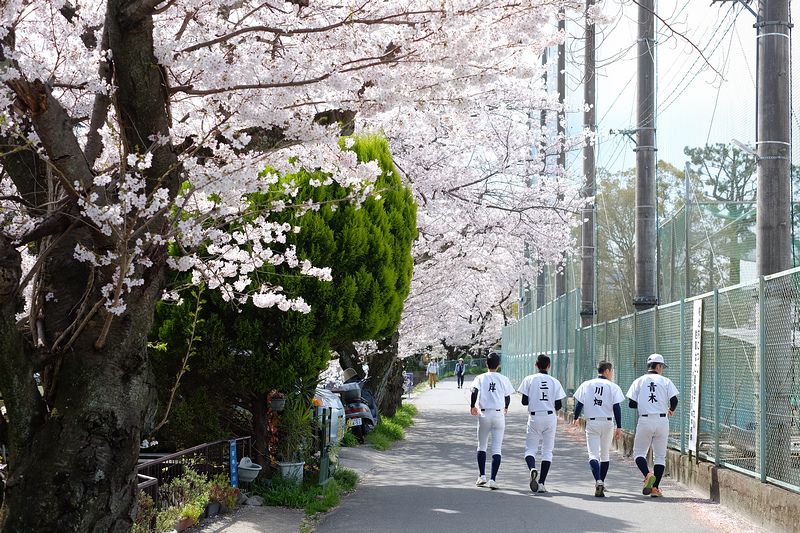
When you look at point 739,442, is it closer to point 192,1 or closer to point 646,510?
point 646,510

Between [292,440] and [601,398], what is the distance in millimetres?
4193

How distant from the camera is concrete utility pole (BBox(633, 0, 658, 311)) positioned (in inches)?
606

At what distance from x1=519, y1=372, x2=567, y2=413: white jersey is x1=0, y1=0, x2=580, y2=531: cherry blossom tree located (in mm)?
5562

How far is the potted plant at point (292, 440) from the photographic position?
10727 millimetres

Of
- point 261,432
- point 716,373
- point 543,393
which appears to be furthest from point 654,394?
point 261,432

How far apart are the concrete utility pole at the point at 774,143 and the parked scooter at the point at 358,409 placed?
9276mm

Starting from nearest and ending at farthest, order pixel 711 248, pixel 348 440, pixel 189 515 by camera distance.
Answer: pixel 189 515 → pixel 711 248 → pixel 348 440

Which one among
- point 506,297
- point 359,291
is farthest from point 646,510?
point 506,297

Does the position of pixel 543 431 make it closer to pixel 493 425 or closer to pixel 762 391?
pixel 493 425

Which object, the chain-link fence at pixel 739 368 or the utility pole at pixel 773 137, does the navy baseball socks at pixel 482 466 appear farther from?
the utility pole at pixel 773 137

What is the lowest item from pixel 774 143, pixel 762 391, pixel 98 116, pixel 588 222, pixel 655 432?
pixel 655 432

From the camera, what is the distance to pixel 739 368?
9695mm

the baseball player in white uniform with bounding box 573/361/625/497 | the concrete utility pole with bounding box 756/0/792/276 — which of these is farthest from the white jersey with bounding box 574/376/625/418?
the concrete utility pole with bounding box 756/0/792/276

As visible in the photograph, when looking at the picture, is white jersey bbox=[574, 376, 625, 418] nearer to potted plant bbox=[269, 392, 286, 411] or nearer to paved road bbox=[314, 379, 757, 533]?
paved road bbox=[314, 379, 757, 533]
